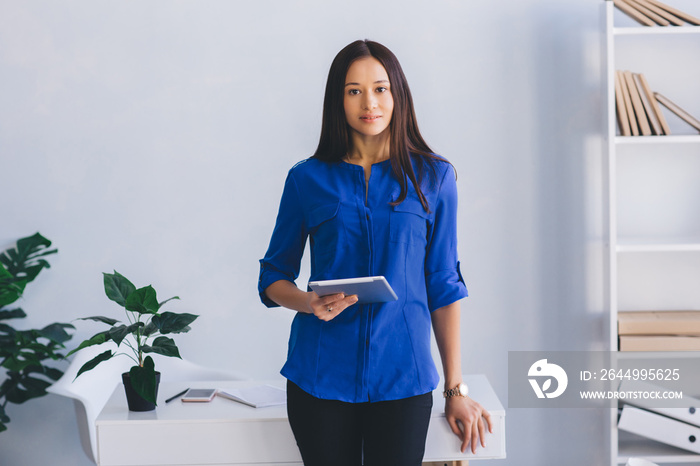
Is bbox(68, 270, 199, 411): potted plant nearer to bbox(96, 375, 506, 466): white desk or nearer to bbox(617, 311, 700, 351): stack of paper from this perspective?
bbox(96, 375, 506, 466): white desk

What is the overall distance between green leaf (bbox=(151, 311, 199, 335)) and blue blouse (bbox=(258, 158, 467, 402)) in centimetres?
55

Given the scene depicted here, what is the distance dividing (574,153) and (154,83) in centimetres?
181

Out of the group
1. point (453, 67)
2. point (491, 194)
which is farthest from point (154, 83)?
point (491, 194)

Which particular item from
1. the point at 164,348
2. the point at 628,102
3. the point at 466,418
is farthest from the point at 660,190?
the point at 164,348

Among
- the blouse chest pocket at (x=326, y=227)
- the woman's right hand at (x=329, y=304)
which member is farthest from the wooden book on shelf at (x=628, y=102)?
the woman's right hand at (x=329, y=304)

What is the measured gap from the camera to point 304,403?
1551 millimetres

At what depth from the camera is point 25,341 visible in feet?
9.28

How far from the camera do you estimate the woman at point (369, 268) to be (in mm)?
1534

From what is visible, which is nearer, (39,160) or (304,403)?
(304,403)

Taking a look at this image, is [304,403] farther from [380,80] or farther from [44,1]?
[44,1]

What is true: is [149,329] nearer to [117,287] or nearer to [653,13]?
[117,287]

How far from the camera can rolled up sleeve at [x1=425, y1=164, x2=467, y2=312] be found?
1628mm

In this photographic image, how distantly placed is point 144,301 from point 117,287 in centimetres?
13

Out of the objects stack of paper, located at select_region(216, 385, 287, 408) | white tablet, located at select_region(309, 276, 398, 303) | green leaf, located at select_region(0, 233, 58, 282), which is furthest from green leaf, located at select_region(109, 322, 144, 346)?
green leaf, located at select_region(0, 233, 58, 282)
